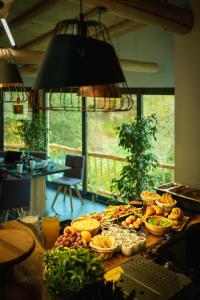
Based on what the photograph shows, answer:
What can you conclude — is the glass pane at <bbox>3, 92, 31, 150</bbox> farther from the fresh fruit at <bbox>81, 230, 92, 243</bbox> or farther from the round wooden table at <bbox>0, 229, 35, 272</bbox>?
the round wooden table at <bbox>0, 229, 35, 272</bbox>

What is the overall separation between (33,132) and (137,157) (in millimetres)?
3143

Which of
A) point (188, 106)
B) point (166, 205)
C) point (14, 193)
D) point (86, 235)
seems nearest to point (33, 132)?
point (14, 193)

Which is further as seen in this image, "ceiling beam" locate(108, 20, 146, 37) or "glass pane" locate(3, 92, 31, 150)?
"glass pane" locate(3, 92, 31, 150)

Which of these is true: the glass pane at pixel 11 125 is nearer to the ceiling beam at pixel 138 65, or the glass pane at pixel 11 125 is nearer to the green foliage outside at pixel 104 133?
the green foliage outside at pixel 104 133

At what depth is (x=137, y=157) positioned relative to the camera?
16.0ft

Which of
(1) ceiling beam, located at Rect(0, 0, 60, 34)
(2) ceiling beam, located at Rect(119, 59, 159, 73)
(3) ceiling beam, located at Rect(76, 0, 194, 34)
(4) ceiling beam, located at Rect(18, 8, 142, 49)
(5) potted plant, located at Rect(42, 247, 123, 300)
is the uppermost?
(1) ceiling beam, located at Rect(0, 0, 60, 34)

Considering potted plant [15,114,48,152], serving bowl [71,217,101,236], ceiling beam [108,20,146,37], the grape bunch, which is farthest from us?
potted plant [15,114,48,152]

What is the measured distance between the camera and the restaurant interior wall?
12.5 ft

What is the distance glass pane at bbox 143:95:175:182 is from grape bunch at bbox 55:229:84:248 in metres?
3.60

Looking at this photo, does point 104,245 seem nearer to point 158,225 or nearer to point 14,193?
point 158,225

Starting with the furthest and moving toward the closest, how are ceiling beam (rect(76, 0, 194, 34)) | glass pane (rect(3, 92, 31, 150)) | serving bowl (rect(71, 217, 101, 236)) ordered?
glass pane (rect(3, 92, 31, 150)), ceiling beam (rect(76, 0, 194, 34)), serving bowl (rect(71, 217, 101, 236))

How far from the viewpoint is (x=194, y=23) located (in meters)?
3.77

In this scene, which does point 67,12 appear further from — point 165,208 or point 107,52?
point 107,52

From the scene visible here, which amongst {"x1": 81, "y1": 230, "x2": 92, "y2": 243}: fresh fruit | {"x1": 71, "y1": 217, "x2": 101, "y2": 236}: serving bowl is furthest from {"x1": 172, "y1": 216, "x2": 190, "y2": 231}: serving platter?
{"x1": 81, "y1": 230, "x2": 92, "y2": 243}: fresh fruit
